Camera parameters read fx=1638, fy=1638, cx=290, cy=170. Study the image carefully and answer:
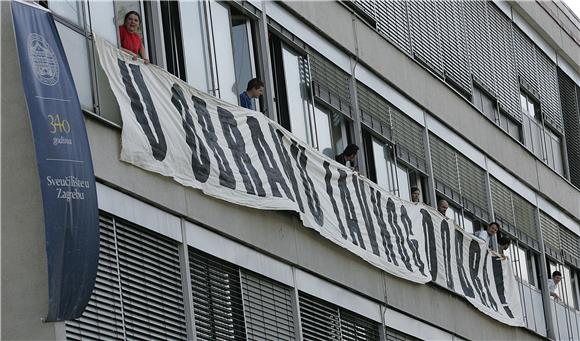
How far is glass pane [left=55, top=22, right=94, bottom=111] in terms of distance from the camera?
795 inches

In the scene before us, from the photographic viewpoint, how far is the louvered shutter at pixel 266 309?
23.4m

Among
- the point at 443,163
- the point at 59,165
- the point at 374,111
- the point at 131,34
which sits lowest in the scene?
the point at 59,165

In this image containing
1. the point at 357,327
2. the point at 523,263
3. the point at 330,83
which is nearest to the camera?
the point at 357,327

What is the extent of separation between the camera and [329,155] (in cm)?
2823

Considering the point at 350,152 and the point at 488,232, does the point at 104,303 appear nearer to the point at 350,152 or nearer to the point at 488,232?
the point at 350,152

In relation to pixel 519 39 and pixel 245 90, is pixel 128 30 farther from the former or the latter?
pixel 519 39

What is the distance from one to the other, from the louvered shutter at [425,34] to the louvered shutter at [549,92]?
7.96 meters

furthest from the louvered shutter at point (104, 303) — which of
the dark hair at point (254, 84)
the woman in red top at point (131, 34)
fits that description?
the dark hair at point (254, 84)

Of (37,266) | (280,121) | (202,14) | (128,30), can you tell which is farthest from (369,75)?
(37,266)

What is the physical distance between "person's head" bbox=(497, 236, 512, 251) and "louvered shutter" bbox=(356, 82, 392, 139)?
5222 mm

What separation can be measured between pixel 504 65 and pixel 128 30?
780 inches

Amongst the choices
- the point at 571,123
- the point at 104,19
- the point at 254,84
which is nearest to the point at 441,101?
the point at 254,84

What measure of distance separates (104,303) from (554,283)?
21495 mm

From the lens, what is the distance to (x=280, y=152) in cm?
2495
